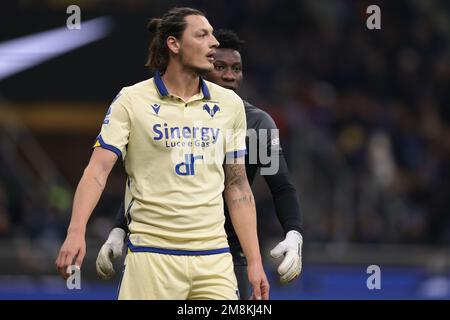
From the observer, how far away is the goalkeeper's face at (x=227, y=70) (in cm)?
718

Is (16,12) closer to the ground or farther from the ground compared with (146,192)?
farther from the ground

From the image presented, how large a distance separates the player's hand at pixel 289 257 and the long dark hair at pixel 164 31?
1249mm

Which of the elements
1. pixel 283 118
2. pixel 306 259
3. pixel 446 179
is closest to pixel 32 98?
pixel 283 118

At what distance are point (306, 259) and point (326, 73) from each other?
209 inches

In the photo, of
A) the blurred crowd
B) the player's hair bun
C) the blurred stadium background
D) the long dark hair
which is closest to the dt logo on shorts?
the long dark hair

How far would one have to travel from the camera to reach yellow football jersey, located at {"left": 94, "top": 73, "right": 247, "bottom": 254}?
19.4ft

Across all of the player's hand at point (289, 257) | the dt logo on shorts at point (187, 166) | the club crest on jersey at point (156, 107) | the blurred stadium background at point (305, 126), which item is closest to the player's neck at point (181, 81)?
the club crest on jersey at point (156, 107)

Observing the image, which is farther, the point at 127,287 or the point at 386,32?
the point at 386,32

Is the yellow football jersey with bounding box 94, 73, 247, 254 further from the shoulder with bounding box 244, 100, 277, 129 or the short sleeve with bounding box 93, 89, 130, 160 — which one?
the shoulder with bounding box 244, 100, 277, 129

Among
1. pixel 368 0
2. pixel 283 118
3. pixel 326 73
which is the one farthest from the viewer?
pixel 368 0

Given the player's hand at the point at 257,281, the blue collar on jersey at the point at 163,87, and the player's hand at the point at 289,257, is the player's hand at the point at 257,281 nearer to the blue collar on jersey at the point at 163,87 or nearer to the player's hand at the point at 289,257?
the player's hand at the point at 289,257

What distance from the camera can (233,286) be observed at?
6.02m

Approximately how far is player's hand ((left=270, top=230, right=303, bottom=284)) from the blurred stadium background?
7.68 m

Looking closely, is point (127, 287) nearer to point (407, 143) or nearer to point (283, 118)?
point (283, 118)
